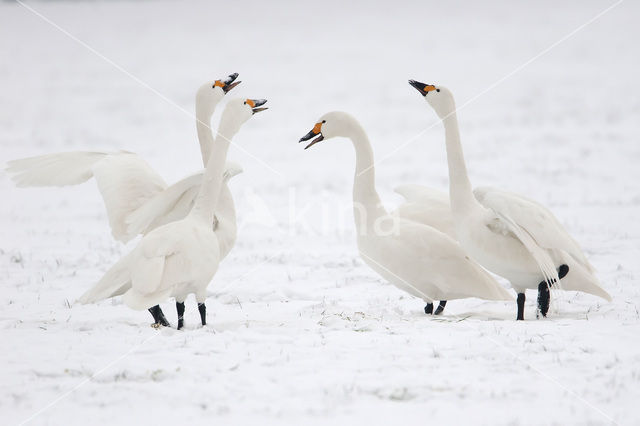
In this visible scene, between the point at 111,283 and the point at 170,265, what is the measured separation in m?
0.45

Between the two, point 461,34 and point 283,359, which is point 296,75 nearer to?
point 461,34

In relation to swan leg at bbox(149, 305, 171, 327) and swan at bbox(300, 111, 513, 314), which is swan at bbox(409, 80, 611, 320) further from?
swan leg at bbox(149, 305, 171, 327)

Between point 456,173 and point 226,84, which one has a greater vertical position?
point 226,84

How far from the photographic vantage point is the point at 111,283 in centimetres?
572

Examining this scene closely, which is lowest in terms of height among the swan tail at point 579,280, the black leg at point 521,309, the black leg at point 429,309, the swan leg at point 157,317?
the swan leg at point 157,317

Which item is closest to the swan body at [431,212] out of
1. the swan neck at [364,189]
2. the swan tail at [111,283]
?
the swan neck at [364,189]

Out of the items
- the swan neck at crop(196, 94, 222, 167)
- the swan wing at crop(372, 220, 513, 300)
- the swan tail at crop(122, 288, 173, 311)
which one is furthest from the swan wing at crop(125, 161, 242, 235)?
the swan wing at crop(372, 220, 513, 300)

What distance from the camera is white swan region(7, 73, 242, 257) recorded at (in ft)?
21.9

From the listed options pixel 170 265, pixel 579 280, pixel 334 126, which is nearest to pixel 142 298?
pixel 170 265

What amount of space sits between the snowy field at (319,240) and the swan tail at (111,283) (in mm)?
285

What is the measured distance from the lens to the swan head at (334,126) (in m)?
7.64

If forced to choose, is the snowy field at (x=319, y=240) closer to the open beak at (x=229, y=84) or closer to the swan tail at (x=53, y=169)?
the swan tail at (x=53, y=169)

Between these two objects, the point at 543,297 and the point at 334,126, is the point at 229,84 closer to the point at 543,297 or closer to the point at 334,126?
the point at 334,126

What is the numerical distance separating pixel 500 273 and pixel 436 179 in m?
9.44
